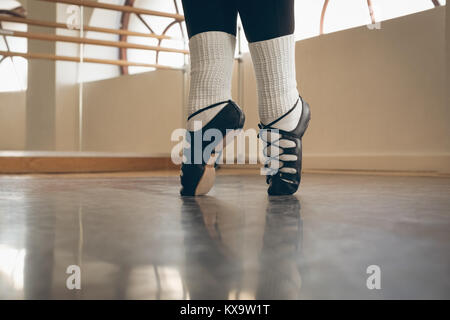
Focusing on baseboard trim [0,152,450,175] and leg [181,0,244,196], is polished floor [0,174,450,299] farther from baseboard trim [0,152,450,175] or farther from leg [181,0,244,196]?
baseboard trim [0,152,450,175]

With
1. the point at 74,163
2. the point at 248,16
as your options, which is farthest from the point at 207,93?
the point at 74,163

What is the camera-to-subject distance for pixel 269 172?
71 centimetres

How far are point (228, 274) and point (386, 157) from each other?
1.72 metres

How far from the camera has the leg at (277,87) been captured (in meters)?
0.68

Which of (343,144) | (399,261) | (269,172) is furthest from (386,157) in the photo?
(399,261)

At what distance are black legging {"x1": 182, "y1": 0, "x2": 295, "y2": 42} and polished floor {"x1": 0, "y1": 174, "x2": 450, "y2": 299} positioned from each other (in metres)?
0.33

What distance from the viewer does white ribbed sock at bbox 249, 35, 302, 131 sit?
0.69 m

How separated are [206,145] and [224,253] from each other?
41cm

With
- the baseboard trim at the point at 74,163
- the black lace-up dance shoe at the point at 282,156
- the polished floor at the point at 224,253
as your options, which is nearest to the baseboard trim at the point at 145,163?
the baseboard trim at the point at 74,163

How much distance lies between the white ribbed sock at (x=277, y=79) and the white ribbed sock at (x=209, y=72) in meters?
0.05

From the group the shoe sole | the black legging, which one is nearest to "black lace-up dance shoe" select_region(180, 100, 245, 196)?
the shoe sole

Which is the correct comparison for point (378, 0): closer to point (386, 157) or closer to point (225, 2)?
point (386, 157)

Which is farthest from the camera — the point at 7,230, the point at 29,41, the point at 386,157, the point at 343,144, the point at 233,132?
the point at 29,41

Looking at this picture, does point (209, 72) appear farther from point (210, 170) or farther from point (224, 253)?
point (224, 253)
